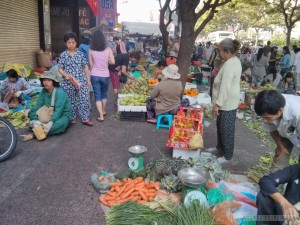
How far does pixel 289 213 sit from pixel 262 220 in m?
0.34

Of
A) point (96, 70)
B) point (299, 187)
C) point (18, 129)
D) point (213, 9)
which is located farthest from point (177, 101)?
point (213, 9)

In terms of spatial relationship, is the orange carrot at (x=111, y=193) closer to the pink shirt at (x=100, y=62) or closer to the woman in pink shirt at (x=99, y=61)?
the woman in pink shirt at (x=99, y=61)

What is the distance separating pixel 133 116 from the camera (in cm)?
686

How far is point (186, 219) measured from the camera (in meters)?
2.79

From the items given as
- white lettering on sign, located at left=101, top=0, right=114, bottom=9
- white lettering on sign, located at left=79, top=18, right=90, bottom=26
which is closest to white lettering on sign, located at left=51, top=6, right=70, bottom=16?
white lettering on sign, located at left=79, top=18, right=90, bottom=26

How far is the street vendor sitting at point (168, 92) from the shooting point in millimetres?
6098

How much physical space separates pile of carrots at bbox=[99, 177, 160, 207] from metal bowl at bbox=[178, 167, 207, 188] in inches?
16.3

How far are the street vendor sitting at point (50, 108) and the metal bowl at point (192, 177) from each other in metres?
2.97

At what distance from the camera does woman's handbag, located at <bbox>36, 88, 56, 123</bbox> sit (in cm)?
541

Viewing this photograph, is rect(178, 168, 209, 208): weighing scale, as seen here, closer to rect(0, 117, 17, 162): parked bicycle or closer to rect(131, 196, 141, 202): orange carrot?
rect(131, 196, 141, 202): orange carrot

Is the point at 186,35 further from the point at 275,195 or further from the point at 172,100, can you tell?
the point at 275,195

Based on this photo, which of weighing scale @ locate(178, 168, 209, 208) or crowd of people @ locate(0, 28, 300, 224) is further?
weighing scale @ locate(178, 168, 209, 208)

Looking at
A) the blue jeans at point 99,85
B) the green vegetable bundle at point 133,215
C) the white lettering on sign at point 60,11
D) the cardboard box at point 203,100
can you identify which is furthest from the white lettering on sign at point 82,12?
the green vegetable bundle at point 133,215

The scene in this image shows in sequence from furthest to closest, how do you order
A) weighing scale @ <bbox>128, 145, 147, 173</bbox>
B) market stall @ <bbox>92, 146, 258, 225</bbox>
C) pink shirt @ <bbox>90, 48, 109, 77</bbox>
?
1. pink shirt @ <bbox>90, 48, 109, 77</bbox>
2. weighing scale @ <bbox>128, 145, 147, 173</bbox>
3. market stall @ <bbox>92, 146, 258, 225</bbox>
